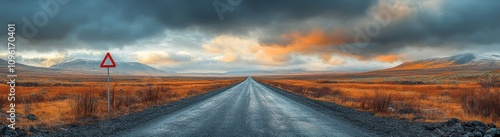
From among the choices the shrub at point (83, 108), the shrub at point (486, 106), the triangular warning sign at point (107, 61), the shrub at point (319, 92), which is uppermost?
the triangular warning sign at point (107, 61)

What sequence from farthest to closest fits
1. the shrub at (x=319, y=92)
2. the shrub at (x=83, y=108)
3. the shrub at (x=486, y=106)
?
the shrub at (x=319, y=92), the shrub at (x=83, y=108), the shrub at (x=486, y=106)

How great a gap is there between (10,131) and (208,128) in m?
5.48

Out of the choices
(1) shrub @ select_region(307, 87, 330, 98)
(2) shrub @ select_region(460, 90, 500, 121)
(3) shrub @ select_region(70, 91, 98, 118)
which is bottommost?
(1) shrub @ select_region(307, 87, 330, 98)

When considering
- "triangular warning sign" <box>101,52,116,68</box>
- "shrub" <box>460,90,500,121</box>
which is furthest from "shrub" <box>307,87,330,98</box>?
"triangular warning sign" <box>101,52,116,68</box>

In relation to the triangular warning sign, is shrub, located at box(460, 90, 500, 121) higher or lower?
lower

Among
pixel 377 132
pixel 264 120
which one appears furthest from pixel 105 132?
pixel 377 132

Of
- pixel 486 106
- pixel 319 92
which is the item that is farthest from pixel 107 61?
pixel 319 92

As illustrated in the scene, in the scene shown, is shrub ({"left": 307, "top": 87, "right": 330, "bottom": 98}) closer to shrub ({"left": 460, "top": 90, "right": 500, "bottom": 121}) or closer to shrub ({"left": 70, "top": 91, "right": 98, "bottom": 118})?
shrub ({"left": 460, "top": 90, "right": 500, "bottom": 121})

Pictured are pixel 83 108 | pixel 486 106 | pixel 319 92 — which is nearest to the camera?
pixel 83 108

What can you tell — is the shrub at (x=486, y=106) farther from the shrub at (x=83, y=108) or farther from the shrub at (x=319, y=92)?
the shrub at (x=83, y=108)

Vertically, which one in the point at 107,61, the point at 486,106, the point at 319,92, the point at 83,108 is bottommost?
the point at 319,92

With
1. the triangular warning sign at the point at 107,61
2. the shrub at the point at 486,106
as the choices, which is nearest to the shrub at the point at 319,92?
the shrub at the point at 486,106

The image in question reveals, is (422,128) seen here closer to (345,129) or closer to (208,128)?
(345,129)

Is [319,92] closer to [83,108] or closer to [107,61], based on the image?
[107,61]
